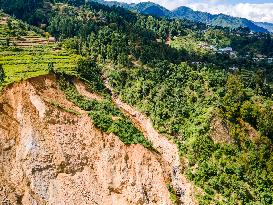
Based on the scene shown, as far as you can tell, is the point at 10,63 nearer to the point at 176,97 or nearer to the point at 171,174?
the point at 176,97

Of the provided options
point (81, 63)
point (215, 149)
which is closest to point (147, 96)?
point (81, 63)

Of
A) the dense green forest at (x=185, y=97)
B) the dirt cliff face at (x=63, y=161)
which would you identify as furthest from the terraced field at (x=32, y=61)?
the dirt cliff face at (x=63, y=161)

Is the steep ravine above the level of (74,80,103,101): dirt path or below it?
below

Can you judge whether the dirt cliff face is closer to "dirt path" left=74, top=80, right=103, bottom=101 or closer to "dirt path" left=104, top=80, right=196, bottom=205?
"dirt path" left=104, top=80, right=196, bottom=205

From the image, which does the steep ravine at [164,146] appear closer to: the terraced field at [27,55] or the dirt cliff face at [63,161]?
the dirt cliff face at [63,161]

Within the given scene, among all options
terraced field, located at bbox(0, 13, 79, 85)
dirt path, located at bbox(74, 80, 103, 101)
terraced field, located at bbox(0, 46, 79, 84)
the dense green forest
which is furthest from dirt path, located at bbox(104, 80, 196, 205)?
terraced field, located at bbox(0, 13, 79, 85)
